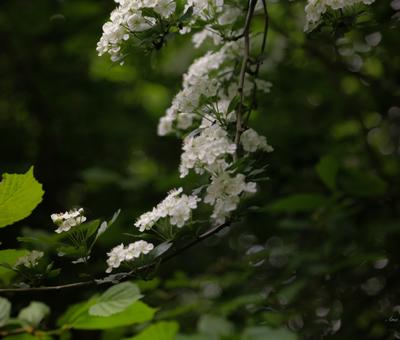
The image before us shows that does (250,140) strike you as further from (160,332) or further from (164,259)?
(160,332)

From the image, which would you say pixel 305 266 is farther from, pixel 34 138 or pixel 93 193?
pixel 34 138

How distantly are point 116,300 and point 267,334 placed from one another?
1.29 ft

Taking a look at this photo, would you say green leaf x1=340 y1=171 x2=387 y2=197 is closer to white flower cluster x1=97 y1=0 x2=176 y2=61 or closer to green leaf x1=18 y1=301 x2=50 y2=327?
white flower cluster x1=97 y1=0 x2=176 y2=61

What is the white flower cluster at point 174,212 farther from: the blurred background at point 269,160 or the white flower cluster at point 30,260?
the blurred background at point 269,160

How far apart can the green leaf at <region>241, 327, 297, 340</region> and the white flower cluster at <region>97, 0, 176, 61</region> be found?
82cm

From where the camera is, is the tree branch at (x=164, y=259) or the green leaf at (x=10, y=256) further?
the green leaf at (x=10, y=256)

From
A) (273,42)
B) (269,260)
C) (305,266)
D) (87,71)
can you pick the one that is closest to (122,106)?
(87,71)

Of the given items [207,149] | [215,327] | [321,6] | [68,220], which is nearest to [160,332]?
[215,327]

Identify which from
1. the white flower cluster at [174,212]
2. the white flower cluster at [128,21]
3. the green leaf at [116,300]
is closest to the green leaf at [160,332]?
the green leaf at [116,300]

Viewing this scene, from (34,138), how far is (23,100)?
0.30 metres

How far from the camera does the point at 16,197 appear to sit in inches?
53.0

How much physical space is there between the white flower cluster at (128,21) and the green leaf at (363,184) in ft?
3.86

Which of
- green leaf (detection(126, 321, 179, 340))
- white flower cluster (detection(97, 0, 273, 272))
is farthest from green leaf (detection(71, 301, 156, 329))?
white flower cluster (detection(97, 0, 273, 272))

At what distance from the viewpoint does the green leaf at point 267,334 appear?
53.7 inches
